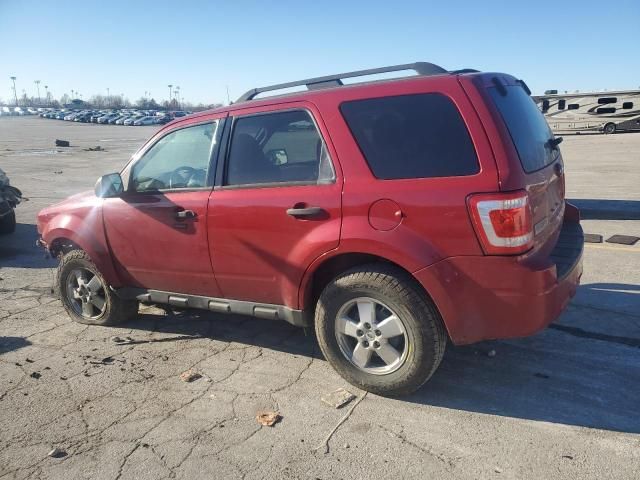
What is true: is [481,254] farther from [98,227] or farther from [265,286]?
[98,227]

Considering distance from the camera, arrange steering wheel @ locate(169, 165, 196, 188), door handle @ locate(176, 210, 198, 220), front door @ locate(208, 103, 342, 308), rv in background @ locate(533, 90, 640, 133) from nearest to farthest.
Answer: front door @ locate(208, 103, 342, 308) → door handle @ locate(176, 210, 198, 220) → steering wheel @ locate(169, 165, 196, 188) → rv in background @ locate(533, 90, 640, 133)

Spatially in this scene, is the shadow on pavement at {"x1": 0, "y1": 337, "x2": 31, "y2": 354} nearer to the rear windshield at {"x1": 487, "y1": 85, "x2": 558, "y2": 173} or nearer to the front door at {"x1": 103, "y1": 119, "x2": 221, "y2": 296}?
the front door at {"x1": 103, "y1": 119, "x2": 221, "y2": 296}

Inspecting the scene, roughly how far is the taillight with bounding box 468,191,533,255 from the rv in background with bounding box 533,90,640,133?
2900cm

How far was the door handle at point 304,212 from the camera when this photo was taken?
10.9 ft

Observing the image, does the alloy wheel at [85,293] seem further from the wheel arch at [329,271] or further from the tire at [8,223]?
the tire at [8,223]

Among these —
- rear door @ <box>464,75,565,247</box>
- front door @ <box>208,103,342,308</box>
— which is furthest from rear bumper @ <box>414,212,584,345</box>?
front door @ <box>208,103,342,308</box>

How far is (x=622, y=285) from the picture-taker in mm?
5191

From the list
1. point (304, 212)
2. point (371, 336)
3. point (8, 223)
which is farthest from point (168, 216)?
point (8, 223)

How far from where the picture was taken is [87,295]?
4.85 m

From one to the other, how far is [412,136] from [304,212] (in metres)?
0.81

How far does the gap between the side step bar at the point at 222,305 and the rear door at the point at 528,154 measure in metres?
1.62

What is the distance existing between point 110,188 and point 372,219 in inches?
92.0

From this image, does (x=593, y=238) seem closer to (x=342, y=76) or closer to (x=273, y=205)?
(x=342, y=76)

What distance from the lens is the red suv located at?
9.65ft
